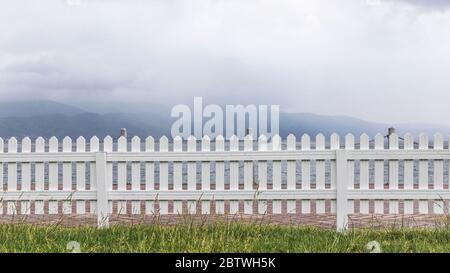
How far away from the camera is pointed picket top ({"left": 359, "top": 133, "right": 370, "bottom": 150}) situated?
8523 mm

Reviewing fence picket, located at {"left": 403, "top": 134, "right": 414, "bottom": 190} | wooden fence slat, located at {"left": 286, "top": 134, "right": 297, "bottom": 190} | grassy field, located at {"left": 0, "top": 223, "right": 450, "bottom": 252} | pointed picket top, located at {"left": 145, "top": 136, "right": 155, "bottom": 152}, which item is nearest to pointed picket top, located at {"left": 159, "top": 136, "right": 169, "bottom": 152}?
pointed picket top, located at {"left": 145, "top": 136, "right": 155, "bottom": 152}

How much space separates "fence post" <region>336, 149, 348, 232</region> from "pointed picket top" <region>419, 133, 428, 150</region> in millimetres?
1204

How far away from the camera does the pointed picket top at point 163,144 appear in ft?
28.0

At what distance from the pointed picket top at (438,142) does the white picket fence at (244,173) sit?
0.05 ft

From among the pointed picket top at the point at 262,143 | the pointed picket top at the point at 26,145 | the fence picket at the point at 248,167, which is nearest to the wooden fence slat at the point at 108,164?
the pointed picket top at the point at 26,145

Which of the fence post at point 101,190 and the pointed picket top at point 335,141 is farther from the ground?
the pointed picket top at point 335,141

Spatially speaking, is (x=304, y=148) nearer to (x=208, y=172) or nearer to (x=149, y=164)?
(x=208, y=172)

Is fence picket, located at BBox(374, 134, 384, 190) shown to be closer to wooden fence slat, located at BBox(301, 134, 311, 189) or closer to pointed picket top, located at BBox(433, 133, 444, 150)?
pointed picket top, located at BBox(433, 133, 444, 150)

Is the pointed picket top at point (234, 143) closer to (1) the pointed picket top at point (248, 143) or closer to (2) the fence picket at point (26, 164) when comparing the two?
(1) the pointed picket top at point (248, 143)

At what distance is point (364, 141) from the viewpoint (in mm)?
8547

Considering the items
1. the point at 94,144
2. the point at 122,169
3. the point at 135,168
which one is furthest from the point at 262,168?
the point at 94,144
